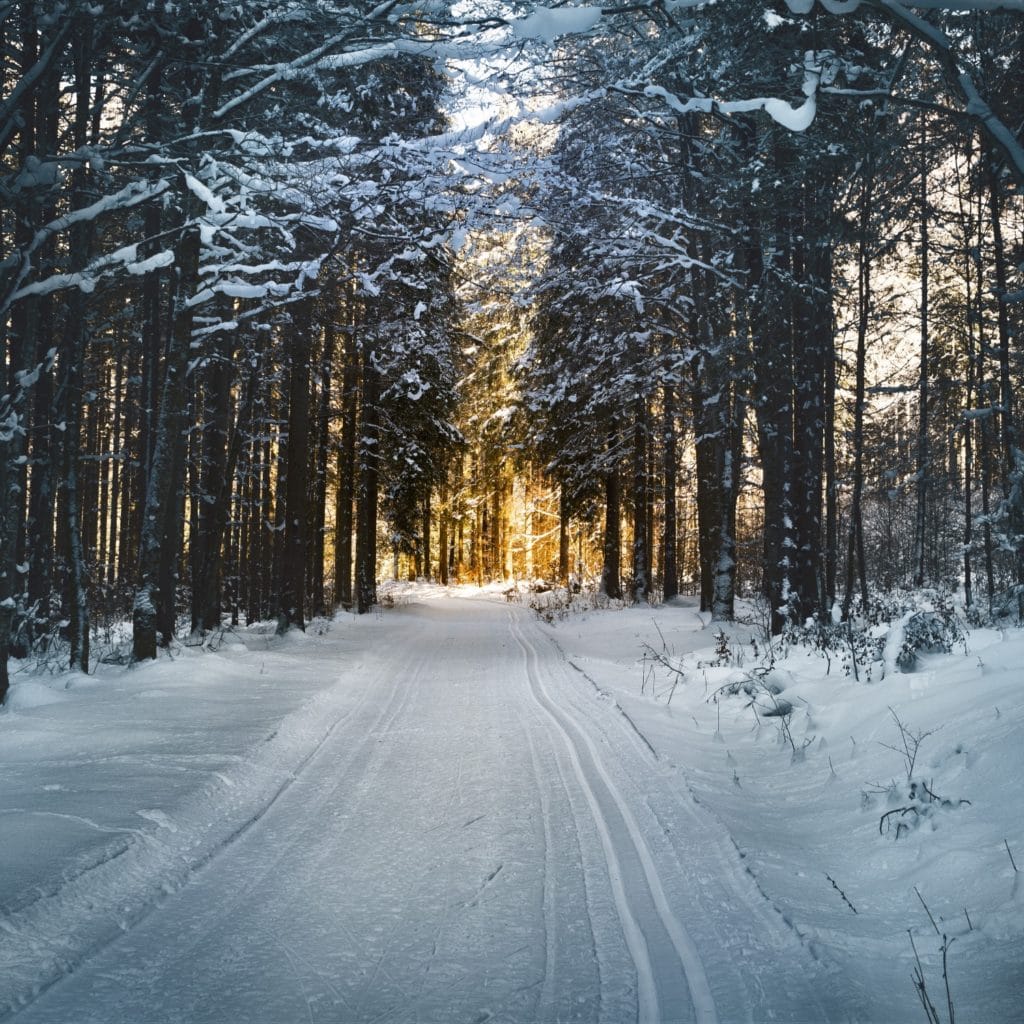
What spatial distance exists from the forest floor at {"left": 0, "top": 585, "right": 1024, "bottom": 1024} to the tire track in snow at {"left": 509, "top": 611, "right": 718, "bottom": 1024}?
0.6 inches

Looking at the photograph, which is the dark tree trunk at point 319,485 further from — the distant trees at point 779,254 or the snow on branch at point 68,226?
the snow on branch at point 68,226

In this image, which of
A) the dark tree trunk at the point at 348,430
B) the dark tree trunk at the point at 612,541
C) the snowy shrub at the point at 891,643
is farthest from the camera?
the dark tree trunk at the point at 612,541

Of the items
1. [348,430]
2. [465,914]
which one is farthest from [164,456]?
[348,430]

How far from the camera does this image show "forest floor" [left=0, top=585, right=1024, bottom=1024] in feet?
9.71

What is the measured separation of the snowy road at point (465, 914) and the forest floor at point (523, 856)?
16 mm

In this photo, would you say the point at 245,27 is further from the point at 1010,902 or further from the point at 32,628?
the point at 1010,902

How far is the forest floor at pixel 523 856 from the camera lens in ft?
9.71

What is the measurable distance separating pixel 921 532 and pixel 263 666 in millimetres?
21522

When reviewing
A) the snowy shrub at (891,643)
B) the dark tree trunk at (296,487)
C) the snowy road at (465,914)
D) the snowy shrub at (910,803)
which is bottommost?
the snowy road at (465,914)

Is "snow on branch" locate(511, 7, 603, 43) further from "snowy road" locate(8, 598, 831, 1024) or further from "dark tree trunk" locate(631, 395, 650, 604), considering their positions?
"dark tree trunk" locate(631, 395, 650, 604)

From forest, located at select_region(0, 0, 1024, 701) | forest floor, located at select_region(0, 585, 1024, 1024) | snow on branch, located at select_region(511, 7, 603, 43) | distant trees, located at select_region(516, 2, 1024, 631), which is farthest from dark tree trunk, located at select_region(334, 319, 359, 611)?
snow on branch, located at select_region(511, 7, 603, 43)

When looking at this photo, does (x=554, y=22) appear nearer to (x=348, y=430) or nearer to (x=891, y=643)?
(x=891, y=643)

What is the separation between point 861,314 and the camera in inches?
686

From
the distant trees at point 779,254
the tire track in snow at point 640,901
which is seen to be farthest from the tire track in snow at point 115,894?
the distant trees at point 779,254
